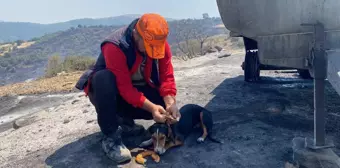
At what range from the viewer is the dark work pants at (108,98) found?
2959mm

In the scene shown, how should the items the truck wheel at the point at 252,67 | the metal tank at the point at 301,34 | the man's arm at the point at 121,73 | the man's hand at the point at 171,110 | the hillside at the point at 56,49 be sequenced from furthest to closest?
the hillside at the point at 56,49
the truck wheel at the point at 252,67
the man's hand at the point at 171,110
the man's arm at the point at 121,73
the metal tank at the point at 301,34

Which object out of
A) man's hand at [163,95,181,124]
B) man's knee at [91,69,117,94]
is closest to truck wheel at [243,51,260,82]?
man's hand at [163,95,181,124]

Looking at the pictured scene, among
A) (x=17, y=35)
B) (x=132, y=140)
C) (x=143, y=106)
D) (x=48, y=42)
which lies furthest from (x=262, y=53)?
(x=17, y=35)

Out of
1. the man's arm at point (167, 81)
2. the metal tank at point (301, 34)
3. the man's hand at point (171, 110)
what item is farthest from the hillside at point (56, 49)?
the man's hand at point (171, 110)

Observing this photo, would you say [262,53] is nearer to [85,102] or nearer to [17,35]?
[85,102]

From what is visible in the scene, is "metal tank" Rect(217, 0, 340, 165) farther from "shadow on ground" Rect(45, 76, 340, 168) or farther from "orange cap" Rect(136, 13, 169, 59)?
"orange cap" Rect(136, 13, 169, 59)

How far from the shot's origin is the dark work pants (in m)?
2.96

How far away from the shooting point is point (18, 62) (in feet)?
159

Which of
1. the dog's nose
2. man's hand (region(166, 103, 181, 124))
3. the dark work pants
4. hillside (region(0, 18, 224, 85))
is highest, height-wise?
the dark work pants

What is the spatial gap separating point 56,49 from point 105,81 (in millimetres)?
62567

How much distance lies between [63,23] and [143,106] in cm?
16773

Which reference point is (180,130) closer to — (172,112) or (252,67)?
(172,112)

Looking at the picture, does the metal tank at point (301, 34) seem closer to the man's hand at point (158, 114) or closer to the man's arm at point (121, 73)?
the man's hand at point (158, 114)

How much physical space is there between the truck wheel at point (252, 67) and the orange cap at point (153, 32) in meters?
2.89
